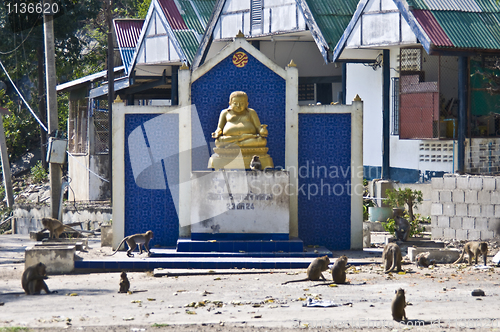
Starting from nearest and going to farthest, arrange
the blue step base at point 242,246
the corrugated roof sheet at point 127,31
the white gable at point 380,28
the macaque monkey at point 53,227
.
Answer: the blue step base at point 242,246 → the macaque monkey at point 53,227 → the white gable at point 380,28 → the corrugated roof sheet at point 127,31

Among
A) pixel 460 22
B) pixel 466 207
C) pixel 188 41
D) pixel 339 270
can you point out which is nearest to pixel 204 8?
pixel 188 41

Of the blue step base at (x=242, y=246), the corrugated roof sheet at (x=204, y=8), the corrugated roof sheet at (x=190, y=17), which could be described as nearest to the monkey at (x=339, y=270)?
the blue step base at (x=242, y=246)

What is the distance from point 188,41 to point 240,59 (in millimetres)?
8763

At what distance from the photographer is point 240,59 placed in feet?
49.4

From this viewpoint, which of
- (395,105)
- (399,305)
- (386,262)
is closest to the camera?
(399,305)

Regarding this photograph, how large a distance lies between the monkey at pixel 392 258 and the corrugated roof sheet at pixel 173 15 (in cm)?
1407

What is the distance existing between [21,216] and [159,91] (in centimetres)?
962

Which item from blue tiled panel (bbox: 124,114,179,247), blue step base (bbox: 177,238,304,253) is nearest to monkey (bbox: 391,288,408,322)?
blue step base (bbox: 177,238,304,253)

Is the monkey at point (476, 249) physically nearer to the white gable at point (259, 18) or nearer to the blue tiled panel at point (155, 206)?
the blue tiled panel at point (155, 206)

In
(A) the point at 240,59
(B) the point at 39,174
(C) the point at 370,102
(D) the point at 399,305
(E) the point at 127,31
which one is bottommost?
(D) the point at 399,305

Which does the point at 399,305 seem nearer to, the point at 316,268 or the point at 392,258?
the point at 316,268

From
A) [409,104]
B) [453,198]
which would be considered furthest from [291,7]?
[453,198]

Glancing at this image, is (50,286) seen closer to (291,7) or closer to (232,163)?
(232,163)

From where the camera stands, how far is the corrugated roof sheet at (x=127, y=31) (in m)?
27.3
